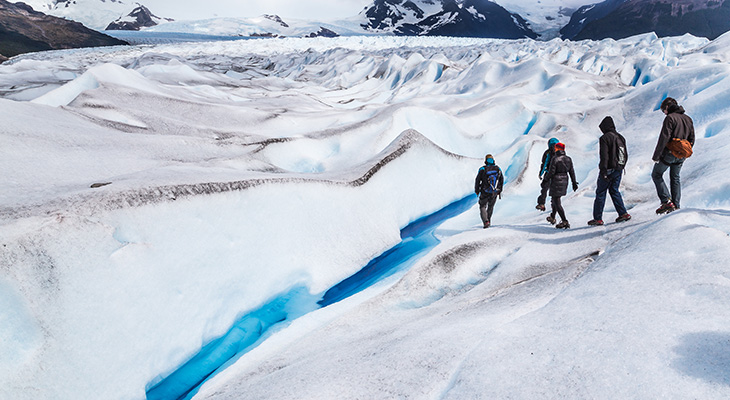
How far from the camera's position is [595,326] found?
2568 millimetres

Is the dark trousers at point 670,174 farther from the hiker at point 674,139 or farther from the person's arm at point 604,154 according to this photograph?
→ the person's arm at point 604,154

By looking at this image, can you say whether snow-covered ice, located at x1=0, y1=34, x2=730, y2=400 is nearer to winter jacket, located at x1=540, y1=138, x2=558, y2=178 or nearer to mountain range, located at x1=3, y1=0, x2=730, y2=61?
winter jacket, located at x1=540, y1=138, x2=558, y2=178

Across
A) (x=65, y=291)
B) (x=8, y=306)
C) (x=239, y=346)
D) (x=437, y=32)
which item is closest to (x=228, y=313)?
(x=239, y=346)

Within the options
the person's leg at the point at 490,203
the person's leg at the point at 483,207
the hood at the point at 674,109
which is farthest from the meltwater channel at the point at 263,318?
the hood at the point at 674,109

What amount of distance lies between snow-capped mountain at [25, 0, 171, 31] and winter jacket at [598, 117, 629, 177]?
16569 cm

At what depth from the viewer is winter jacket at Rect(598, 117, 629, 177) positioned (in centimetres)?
471

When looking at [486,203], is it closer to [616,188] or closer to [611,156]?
[616,188]

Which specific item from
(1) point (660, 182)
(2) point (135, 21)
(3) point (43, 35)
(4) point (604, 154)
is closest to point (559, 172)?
(4) point (604, 154)

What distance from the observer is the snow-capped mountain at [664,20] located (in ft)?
254

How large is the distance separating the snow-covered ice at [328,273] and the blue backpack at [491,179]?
90 cm

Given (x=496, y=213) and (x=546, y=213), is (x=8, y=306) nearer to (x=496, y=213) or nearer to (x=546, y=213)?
(x=546, y=213)

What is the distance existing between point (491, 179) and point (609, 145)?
2.05 metres

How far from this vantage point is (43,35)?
76.1 meters

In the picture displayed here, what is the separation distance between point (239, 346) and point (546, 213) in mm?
5502
